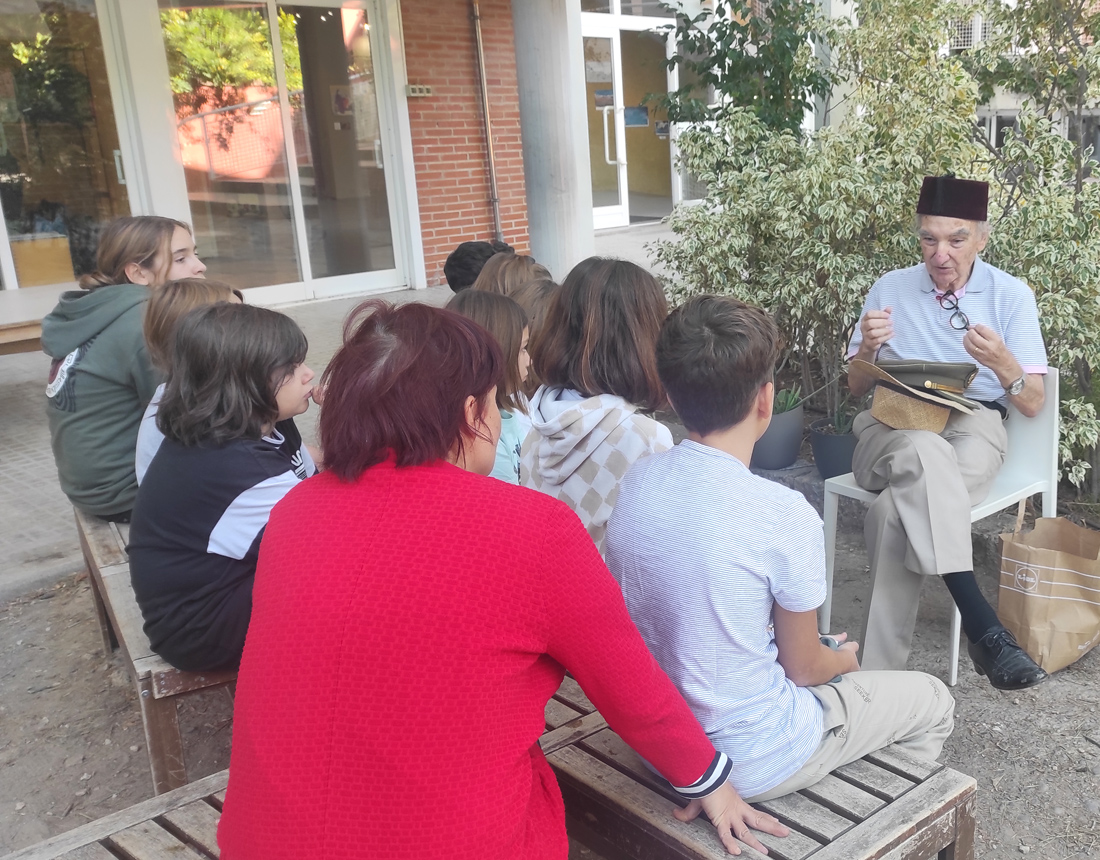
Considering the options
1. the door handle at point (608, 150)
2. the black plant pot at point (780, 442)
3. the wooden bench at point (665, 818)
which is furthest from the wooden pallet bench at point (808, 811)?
the door handle at point (608, 150)

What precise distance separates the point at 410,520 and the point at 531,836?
50 cm

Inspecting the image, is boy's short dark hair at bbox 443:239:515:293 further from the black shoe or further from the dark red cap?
the black shoe

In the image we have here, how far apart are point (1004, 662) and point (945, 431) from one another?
2.53ft

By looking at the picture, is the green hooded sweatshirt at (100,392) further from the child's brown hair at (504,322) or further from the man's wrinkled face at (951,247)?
the man's wrinkled face at (951,247)

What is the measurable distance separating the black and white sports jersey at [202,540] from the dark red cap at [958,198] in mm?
2306

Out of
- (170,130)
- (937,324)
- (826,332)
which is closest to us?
(937,324)

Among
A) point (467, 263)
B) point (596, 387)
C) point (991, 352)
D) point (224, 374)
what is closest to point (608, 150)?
point (467, 263)

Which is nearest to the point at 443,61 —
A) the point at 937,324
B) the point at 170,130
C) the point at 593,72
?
the point at 170,130

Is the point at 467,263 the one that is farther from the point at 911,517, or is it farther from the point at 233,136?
the point at 233,136

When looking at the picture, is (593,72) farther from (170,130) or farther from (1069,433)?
(1069,433)

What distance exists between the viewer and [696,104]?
5.54 metres

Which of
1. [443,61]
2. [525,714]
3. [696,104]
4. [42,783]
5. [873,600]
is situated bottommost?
[42,783]

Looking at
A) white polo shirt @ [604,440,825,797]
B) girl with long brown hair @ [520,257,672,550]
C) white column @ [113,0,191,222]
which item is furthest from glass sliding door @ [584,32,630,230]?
white polo shirt @ [604,440,825,797]

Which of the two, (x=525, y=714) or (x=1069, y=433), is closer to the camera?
(x=525, y=714)
